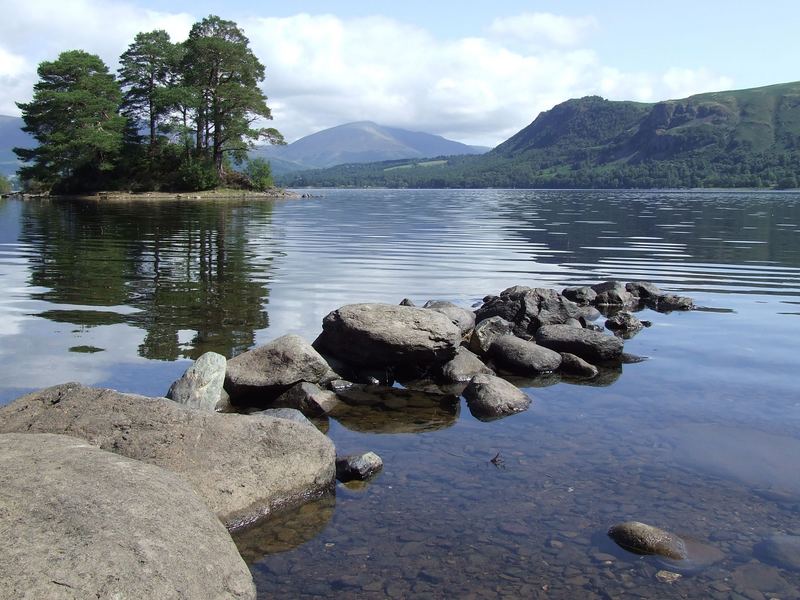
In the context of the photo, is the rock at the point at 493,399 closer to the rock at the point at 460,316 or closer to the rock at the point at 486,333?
the rock at the point at 486,333

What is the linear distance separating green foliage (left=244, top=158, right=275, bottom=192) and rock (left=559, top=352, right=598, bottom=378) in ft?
328

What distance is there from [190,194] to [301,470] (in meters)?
94.6

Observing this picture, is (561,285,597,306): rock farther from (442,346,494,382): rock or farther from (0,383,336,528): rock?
(0,383,336,528): rock

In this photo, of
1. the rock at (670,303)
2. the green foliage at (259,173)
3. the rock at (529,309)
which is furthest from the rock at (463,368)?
the green foliage at (259,173)

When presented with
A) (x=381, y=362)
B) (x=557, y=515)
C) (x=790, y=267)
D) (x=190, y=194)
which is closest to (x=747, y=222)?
(x=790, y=267)

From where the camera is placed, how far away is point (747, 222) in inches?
2482

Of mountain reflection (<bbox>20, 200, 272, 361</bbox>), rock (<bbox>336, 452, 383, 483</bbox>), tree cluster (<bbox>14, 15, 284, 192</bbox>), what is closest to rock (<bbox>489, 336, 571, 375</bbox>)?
mountain reflection (<bbox>20, 200, 272, 361</bbox>)

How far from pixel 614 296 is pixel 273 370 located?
13.9 m

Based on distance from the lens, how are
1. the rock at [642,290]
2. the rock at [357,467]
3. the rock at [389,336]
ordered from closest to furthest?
1. the rock at [357,467]
2. the rock at [389,336]
3. the rock at [642,290]

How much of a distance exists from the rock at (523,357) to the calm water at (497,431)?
3.37ft

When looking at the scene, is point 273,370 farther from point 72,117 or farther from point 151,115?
point 151,115

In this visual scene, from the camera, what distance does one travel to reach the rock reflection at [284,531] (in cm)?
756

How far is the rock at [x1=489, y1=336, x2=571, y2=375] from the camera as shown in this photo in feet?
49.5

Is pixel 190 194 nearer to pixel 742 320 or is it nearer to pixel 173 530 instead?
pixel 742 320
